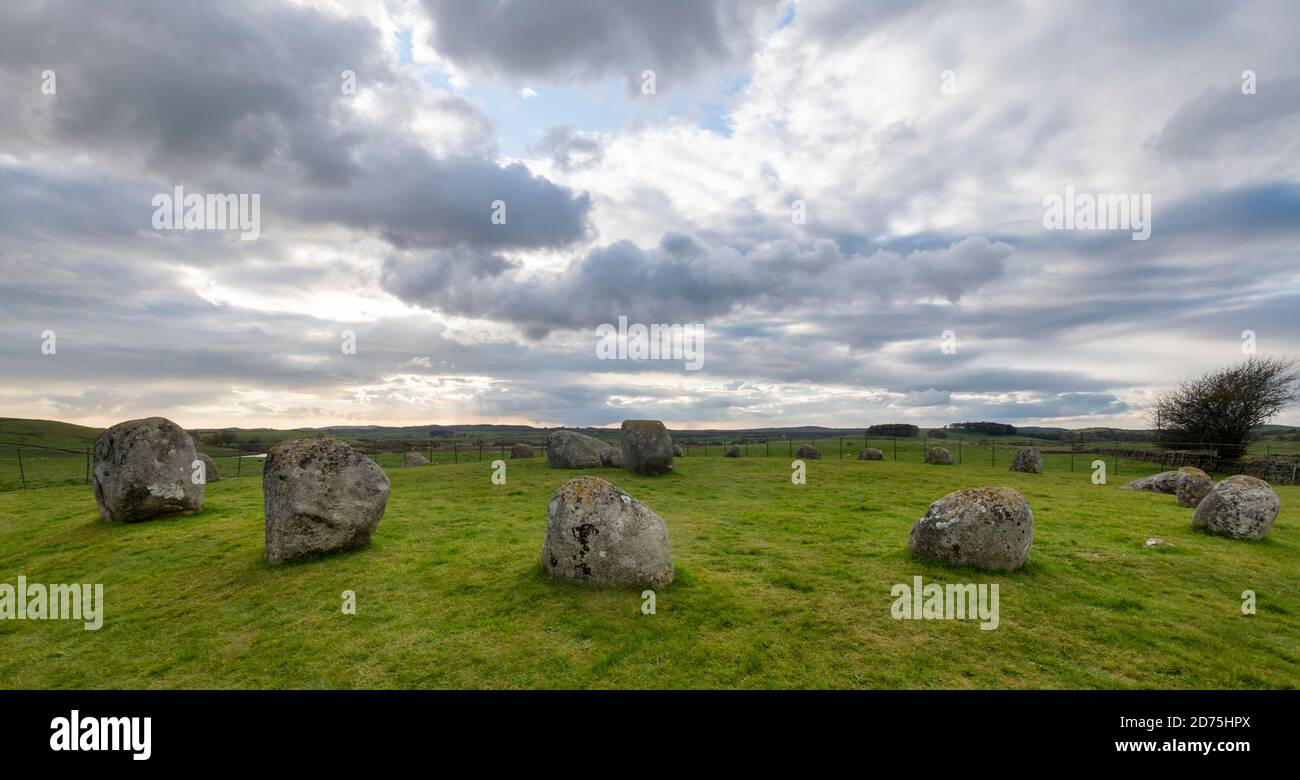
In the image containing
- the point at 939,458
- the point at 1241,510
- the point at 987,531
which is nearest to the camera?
the point at 987,531

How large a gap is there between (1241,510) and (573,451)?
90.3 ft

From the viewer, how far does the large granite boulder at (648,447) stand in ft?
95.6

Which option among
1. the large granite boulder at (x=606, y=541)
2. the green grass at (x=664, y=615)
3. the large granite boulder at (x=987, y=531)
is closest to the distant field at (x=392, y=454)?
the green grass at (x=664, y=615)

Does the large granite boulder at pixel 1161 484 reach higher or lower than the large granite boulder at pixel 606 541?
lower

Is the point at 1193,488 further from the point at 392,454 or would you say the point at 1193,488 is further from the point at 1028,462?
the point at 392,454

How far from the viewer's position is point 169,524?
16453 millimetres

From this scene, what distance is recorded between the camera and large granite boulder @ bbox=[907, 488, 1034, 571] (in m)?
10.9

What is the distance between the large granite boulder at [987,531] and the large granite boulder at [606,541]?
5950 millimetres

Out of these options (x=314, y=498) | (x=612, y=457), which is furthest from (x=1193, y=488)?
(x=314, y=498)

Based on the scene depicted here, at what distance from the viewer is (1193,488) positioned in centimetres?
2062

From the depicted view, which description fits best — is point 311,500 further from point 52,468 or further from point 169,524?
point 52,468

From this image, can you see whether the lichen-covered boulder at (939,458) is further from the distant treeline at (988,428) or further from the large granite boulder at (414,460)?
the distant treeline at (988,428)

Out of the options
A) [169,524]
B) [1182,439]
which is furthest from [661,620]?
[1182,439]

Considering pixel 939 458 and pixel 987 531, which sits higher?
pixel 987 531
